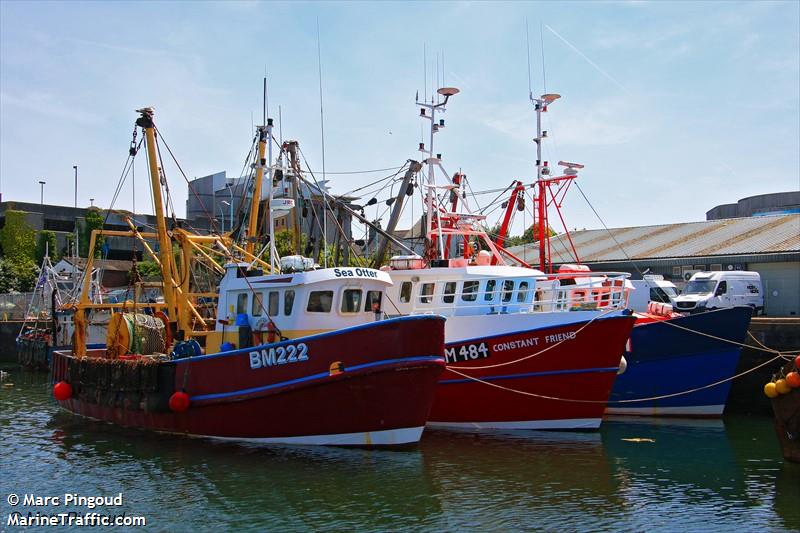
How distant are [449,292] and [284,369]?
213 inches

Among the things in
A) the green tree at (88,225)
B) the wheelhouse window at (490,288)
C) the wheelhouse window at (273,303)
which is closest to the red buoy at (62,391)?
the wheelhouse window at (273,303)

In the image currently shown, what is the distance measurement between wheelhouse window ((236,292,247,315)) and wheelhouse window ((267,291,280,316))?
29.9 inches

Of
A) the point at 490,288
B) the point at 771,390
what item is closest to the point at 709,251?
the point at 490,288

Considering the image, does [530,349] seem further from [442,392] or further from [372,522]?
[372,522]

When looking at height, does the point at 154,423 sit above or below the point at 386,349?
below

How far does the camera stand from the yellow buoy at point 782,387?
39.9ft

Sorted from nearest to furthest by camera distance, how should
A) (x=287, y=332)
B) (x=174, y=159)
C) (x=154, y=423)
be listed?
1. (x=287, y=332)
2. (x=154, y=423)
3. (x=174, y=159)

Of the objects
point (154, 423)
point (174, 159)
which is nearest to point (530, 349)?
point (154, 423)

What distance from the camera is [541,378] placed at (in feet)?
→ 54.6

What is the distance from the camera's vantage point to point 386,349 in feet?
44.0

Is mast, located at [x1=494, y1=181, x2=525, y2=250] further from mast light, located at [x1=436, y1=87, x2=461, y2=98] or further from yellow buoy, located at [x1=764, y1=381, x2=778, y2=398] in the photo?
yellow buoy, located at [x1=764, y1=381, x2=778, y2=398]

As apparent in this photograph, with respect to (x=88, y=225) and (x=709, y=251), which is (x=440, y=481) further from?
(x=88, y=225)

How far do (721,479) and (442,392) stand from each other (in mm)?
6187

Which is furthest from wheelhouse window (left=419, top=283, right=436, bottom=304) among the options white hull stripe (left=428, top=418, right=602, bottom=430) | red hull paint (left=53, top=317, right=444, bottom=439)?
red hull paint (left=53, top=317, right=444, bottom=439)
